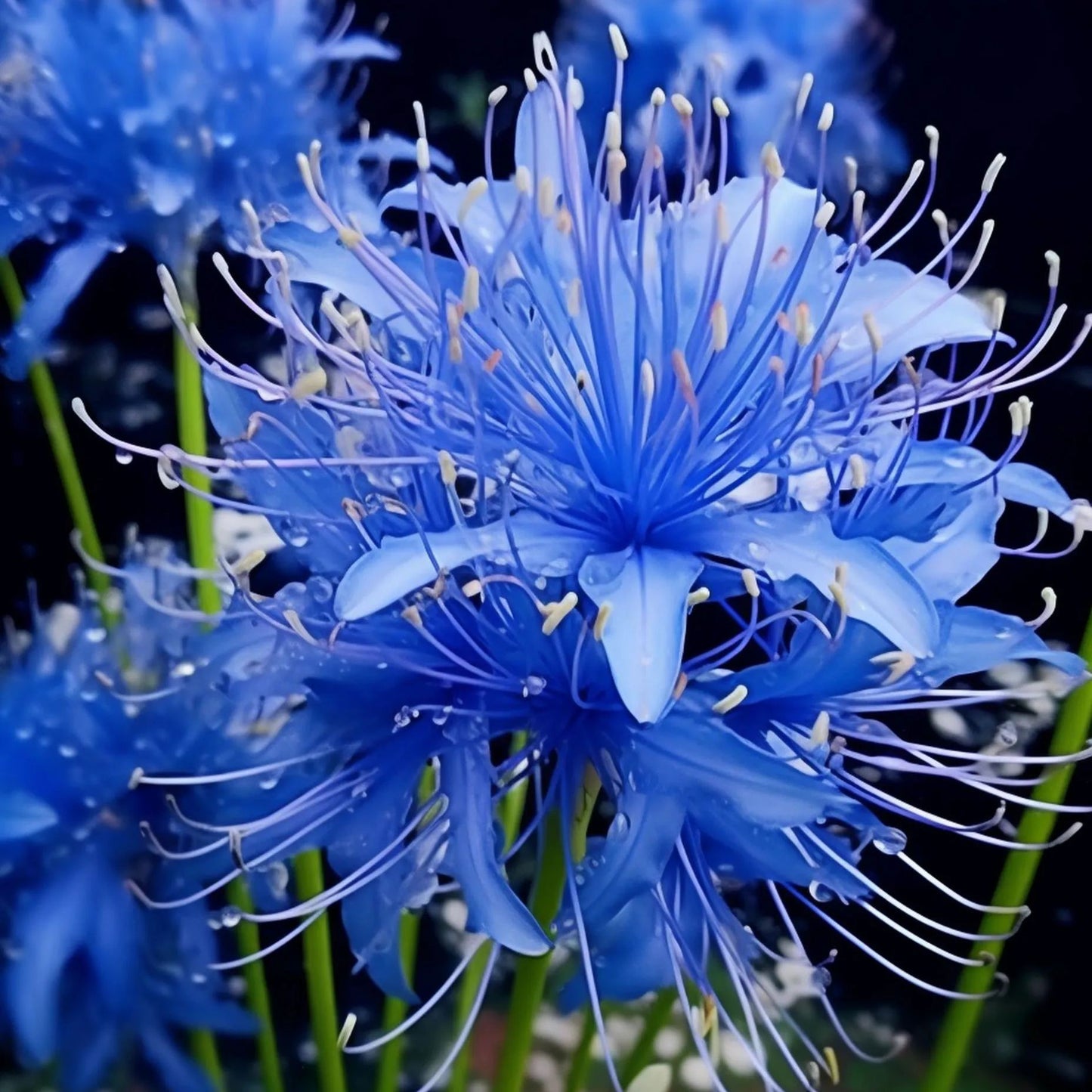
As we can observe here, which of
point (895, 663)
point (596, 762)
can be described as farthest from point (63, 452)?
point (895, 663)

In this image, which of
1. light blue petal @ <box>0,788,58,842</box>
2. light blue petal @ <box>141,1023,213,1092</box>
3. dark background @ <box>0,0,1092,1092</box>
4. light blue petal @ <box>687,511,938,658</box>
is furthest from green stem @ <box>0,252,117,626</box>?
light blue petal @ <box>687,511,938,658</box>

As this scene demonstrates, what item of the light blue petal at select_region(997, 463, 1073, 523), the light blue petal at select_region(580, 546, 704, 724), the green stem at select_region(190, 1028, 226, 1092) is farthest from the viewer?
the green stem at select_region(190, 1028, 226, 1092)

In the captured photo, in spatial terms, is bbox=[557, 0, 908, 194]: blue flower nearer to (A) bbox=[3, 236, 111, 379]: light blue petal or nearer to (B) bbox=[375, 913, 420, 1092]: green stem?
(A) bbox=[3, 236, 111, 379]: light blue petal

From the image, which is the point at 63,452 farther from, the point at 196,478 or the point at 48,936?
the point at 48,936

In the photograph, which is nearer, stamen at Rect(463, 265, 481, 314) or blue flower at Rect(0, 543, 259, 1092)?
stamen at Rect(463, 265, 481, 314)

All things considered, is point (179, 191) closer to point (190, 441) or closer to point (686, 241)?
point (190, 441)

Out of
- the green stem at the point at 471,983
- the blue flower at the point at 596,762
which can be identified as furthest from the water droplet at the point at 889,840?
the green stem at the point at 471,983

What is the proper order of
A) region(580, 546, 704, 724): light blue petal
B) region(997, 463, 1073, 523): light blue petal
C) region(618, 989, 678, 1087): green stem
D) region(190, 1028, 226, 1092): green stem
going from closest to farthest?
1. region(580, 546, 704, 724): light blue petal
2. region(997, 463, 1073, 523): light blue petal
3. region(618, 989, 678, 1087): green stem
4. region(190, 1028, 226, 1092): green stem
